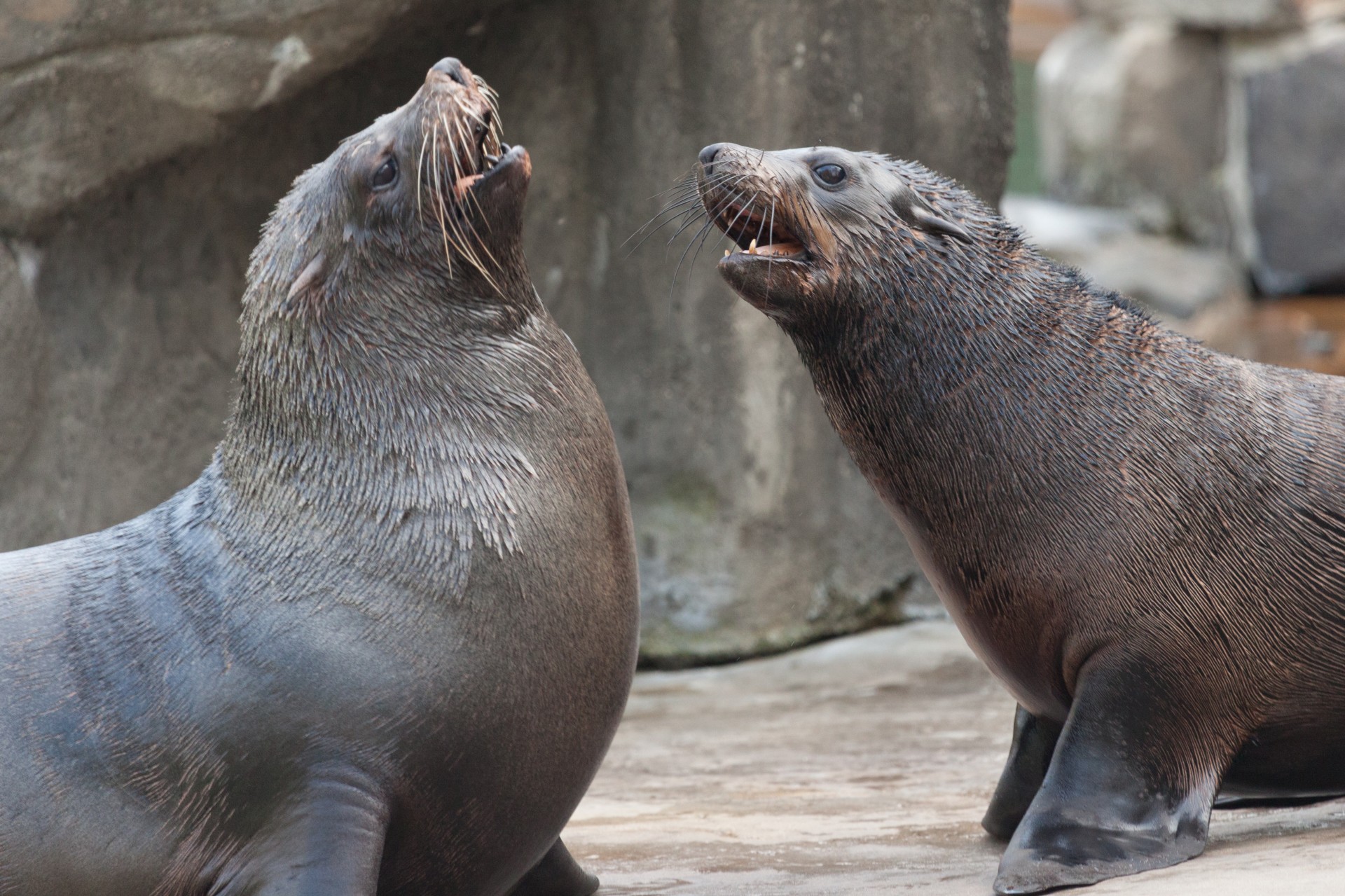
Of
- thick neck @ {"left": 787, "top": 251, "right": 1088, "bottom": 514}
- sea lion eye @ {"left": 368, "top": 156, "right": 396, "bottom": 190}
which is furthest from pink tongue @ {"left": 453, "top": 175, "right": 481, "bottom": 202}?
thick neck @ {"left": 787, "top": 251, "right": 1088, "bottom": 514}

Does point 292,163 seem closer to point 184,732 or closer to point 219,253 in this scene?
point 219,253

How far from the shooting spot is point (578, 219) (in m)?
6.93

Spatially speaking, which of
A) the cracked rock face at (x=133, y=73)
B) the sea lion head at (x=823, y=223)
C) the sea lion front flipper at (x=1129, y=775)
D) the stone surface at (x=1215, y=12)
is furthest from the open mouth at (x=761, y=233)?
the stone surface at (x=1215, y=12)

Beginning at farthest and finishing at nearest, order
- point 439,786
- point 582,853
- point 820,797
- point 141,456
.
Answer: point 141,456 < point 820,797 < point 582,853 < point 439,786

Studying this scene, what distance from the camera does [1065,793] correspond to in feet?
10.8

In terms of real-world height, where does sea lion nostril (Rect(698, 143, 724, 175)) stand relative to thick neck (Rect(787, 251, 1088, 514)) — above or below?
above

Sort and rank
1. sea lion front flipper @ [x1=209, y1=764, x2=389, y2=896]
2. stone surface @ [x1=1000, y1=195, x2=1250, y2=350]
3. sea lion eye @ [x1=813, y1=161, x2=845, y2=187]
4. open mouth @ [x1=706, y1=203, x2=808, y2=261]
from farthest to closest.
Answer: stone surface @ [x1=1000, y1=195, x2=1250, y2=350] < sea lion eye @ [x1=813, y1=161, x2=845, y2=187] < open mouth @ [x1=706, y1=203, x2=808, y2=261] < sea lion front flipper @ [x1=209, y1=764, x2=389, y2=896]

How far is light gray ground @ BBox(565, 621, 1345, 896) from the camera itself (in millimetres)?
3342

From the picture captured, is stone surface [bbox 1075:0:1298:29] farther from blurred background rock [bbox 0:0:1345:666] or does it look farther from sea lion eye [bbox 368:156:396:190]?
sea lion eye [bbox 368:156:396:190]

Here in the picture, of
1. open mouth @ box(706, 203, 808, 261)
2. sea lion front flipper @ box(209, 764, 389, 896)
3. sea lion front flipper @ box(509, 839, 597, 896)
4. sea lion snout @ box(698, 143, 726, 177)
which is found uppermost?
sea lion snout @ box(698, 143, 726, 177)

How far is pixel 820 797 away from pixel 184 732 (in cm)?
199

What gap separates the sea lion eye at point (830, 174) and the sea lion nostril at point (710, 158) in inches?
8.6

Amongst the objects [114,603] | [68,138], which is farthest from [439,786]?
[68,138]

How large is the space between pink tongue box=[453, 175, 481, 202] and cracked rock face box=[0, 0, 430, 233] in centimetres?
254
